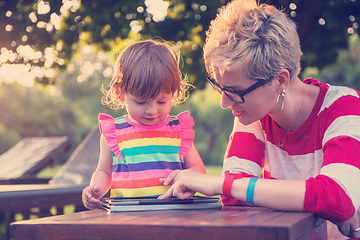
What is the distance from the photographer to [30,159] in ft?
19.3

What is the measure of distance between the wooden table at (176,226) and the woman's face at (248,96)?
1.86 ft

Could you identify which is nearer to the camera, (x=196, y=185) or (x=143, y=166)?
(x=196, y=185)

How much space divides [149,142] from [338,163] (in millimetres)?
991

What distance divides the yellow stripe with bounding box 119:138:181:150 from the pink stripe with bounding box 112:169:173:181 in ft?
0.49

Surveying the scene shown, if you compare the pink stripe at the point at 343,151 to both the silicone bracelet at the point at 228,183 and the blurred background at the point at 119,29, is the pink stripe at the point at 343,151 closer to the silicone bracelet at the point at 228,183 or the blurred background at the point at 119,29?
the silicone bracelet at the point at 228,183

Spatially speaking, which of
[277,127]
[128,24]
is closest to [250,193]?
[277,127]

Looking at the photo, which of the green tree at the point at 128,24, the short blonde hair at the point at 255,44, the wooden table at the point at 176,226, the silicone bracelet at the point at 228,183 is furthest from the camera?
the green tree at the point at 128,24

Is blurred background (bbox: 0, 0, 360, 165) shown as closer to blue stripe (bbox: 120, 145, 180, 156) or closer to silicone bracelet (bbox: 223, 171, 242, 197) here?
blue stripe (bbox: 120, 145, 180, 156)

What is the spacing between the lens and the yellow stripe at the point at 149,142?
1.97m

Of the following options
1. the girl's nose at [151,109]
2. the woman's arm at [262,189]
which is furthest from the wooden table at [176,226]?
the girl's nose at [151,109]

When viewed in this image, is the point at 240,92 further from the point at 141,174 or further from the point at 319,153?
the point at 141,174

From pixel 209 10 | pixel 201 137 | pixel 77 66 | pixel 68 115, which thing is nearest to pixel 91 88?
pixel 77 66

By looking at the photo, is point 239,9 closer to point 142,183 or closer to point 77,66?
point 142,183

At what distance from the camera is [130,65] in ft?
6.46
